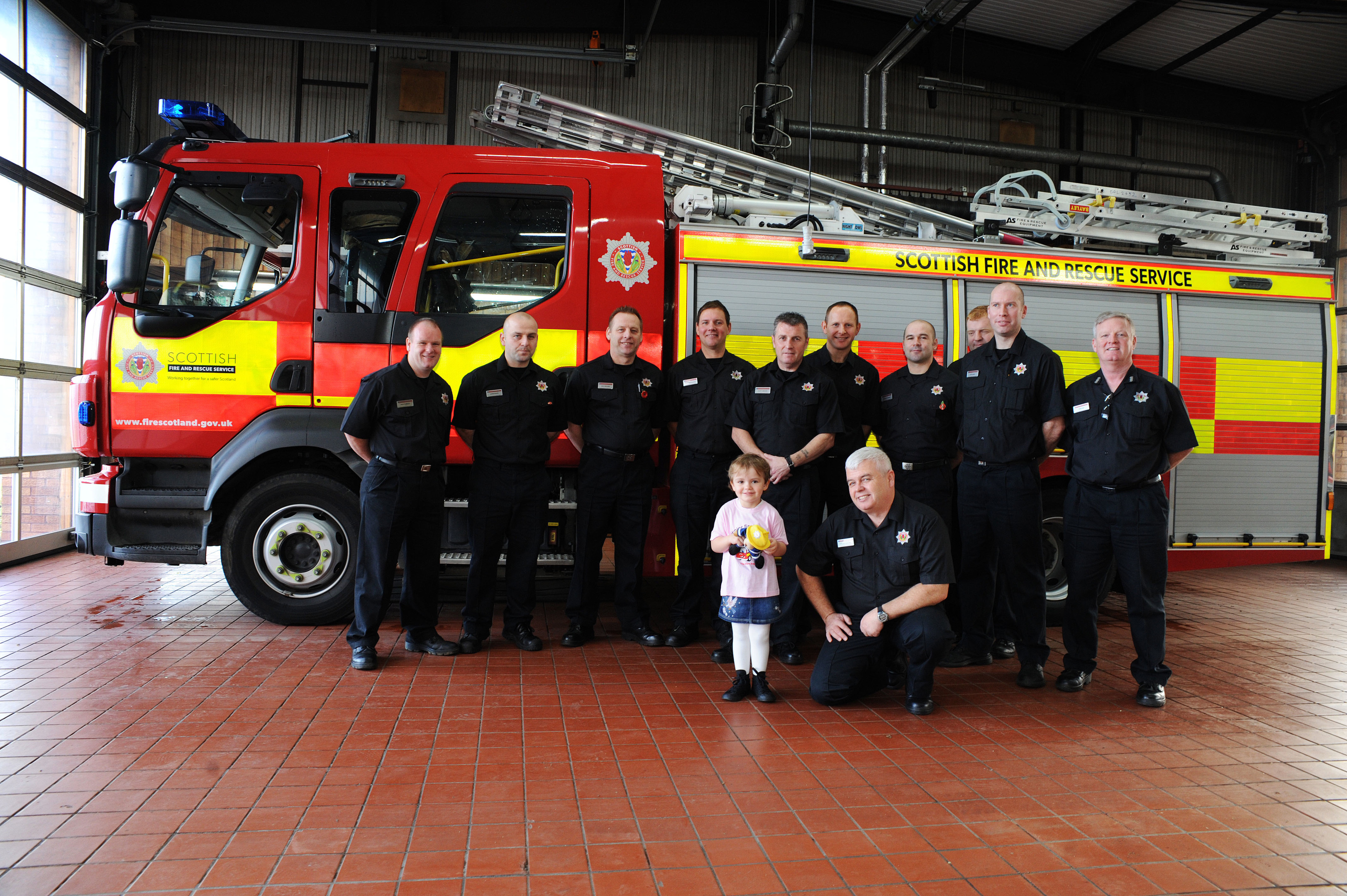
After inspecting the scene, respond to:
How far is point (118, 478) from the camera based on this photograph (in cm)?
482

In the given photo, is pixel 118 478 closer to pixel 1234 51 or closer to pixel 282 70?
pixel 282 70

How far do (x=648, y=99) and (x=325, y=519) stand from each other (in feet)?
23.4

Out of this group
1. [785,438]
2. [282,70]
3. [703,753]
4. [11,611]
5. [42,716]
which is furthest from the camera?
[282,70]

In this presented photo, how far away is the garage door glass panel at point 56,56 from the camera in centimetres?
735

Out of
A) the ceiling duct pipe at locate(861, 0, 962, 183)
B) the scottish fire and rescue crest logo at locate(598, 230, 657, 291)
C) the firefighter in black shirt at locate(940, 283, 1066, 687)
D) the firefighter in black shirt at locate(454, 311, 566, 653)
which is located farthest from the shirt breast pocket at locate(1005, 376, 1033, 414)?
the ceiling duct pipe at locate(861, 0, 962, 183)

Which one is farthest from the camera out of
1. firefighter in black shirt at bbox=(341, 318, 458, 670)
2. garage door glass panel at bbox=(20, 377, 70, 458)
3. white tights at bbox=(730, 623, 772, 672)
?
garage door glass panel at bbox=(20, 377, 70, 458)

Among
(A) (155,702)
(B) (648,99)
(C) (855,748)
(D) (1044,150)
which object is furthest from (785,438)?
(D) (1044,150)

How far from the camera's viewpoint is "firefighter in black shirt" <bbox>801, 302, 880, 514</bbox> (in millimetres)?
4766

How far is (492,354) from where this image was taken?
489 cm

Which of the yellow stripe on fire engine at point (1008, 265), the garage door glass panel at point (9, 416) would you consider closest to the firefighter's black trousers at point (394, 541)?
the yellow stripe on fire engine at point (1008, 265)

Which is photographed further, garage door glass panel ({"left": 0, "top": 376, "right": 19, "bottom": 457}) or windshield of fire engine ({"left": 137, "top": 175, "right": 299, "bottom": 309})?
garage door glass panel ({"left": 0, "top": 376, "right": 19, "bottom": 457})

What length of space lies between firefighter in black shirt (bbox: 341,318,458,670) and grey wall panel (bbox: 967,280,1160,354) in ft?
11.2

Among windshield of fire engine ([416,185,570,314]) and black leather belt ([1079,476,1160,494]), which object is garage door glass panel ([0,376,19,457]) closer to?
windshield of fire engine ([416,185,570,314])

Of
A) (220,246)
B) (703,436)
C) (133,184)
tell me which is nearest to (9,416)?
(220,246)
